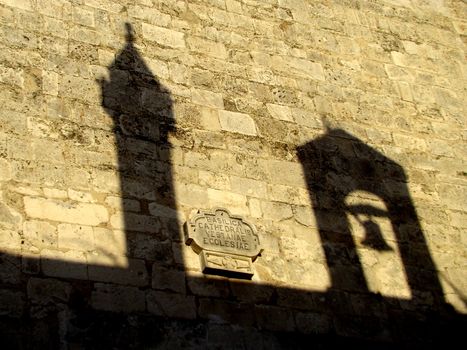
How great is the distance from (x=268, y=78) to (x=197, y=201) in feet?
5.12

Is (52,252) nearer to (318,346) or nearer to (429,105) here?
(318,346)

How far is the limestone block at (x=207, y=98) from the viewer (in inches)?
228

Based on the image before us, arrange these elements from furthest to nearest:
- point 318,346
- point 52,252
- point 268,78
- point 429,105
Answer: point 429,105 < point 268,78 < point 318,346 < point 52,252

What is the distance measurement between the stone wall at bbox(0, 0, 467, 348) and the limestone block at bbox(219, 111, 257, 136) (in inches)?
0.7

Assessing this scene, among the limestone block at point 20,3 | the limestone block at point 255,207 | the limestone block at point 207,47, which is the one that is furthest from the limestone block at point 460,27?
the limestone block at point 20,3

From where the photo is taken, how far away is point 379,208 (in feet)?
19.0

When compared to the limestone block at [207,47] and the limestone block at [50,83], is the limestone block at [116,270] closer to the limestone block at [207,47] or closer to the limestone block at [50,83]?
the limestone block at [50,83]

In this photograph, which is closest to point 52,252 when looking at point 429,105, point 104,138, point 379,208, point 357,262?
point 104,138

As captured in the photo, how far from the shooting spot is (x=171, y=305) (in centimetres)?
461

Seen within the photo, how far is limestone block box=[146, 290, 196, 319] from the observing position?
4.56m

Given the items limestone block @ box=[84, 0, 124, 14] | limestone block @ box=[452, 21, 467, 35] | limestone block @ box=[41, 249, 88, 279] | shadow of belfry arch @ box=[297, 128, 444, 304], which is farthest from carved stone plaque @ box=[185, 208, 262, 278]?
limestone block @ box=[452, 21, 467, 35]

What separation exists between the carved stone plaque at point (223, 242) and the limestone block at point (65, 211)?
622mm

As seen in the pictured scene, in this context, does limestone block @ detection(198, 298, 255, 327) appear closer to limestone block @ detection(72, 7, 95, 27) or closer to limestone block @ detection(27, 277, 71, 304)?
limestone block @ detection(27, 277, 71, 304)

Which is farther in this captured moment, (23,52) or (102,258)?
(23,52)
